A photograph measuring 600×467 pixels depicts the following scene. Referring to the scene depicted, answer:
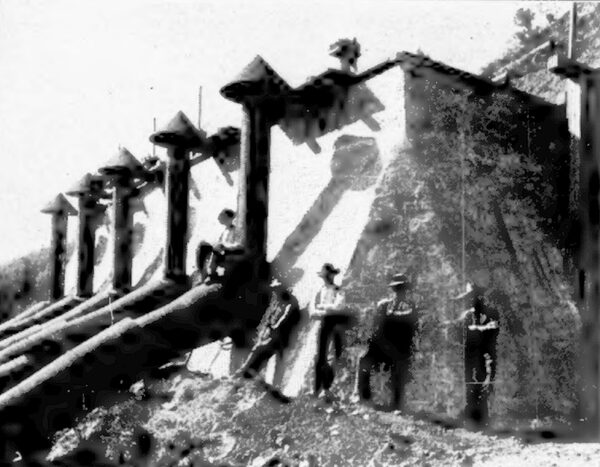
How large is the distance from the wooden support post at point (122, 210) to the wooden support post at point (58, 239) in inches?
194

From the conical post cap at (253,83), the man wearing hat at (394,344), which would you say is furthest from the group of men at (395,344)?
the conical post cap at (253,83)

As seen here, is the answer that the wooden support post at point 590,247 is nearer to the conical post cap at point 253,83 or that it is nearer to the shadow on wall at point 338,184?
the shadow on wall at point 338,184

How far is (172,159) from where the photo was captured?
11875 millimetres

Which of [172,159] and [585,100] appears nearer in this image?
[585,100]

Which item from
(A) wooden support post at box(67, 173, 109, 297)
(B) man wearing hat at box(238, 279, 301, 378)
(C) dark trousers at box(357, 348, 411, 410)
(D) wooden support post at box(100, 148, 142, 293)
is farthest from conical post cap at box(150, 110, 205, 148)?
(C) dark trousers at box(357, 348, 411, 410)

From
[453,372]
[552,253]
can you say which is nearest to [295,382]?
[453,372]

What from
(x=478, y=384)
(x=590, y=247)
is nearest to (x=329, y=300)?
(x=478, y=384)

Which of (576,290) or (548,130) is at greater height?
(548,130)

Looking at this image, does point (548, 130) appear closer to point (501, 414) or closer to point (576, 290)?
point (576, 290)

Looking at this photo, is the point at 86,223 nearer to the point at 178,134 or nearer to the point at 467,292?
the point at 178,134

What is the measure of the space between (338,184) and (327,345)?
2.76 meters

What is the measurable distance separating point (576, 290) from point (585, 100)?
3.11m

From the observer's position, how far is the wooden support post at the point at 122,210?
13258mm

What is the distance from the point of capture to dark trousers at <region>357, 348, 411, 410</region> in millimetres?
8680
